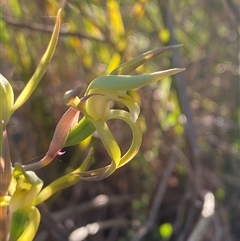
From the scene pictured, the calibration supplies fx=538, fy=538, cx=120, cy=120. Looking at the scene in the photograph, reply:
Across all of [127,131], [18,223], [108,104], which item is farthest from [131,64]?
[127,131]

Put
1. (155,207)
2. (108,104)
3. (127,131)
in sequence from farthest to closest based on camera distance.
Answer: (127,131)
(155,207)
(108,104)

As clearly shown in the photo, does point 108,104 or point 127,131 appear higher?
point 108,104

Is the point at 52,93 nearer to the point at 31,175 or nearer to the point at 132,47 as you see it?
the point at 132,47

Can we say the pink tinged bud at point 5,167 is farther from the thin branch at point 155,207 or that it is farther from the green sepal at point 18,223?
the thin branch at point 155,207

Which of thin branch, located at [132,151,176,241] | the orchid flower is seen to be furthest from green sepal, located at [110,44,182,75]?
thin branch, located at [132,151,176,241]

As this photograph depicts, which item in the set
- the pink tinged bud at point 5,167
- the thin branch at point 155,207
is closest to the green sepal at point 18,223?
the pink tinged bud at point 5,167

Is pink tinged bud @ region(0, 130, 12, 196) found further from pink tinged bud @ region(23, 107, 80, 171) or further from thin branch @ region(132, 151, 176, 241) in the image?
thin branch @ region(132, 151, 176, 241)

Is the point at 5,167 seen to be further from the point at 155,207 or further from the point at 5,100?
the point at 155,207

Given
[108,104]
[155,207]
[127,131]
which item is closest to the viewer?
[108,104]
